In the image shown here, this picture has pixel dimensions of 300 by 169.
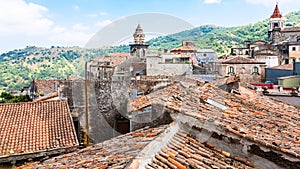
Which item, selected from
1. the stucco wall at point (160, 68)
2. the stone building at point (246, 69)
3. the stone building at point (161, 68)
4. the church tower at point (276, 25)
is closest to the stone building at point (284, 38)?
the church tower at point (276, 25)

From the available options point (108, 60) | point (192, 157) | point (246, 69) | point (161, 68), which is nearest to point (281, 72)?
point (246, 69)

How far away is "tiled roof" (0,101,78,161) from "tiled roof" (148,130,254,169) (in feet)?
22.1

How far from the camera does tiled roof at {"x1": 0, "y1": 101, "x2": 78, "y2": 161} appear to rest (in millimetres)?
9252

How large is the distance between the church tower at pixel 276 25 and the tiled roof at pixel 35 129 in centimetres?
4944

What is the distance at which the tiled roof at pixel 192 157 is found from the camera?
326cm

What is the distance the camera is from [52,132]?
33.8 feet

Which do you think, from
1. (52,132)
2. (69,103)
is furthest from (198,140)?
(69,103)

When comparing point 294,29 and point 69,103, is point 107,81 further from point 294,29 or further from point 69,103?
point 294,29

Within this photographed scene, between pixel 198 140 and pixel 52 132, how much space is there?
7760 mm

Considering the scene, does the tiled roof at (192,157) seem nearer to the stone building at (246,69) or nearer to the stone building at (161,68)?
the stone building at (161,68)

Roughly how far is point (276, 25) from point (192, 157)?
2297 inches

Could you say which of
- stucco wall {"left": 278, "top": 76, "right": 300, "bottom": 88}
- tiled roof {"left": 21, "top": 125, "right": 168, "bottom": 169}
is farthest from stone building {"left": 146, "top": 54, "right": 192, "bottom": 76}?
tiled roof {"left": 21, "top": 125, "right": 168, "bottom": 169}

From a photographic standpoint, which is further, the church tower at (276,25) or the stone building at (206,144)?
the church tower at (276,25)

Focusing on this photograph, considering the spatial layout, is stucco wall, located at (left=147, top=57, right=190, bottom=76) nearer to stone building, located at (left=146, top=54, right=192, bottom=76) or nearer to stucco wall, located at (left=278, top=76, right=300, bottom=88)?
stone building, located at (left=146, top=54, right=192, bottom=76)
